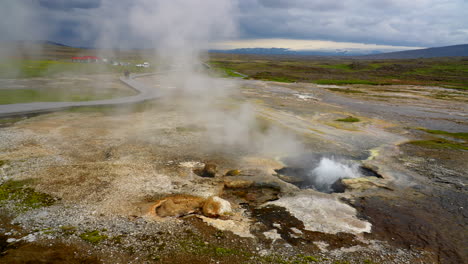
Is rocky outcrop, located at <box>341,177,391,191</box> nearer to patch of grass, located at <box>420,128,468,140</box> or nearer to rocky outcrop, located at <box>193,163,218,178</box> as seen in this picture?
rocky outcrop, located at <box>193,163,218,178</box>

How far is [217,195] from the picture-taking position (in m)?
11.9

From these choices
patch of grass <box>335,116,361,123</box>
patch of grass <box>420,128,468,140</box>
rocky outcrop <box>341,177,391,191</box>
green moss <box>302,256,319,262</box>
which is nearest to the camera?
green moss <box>302,256,319,262</box>

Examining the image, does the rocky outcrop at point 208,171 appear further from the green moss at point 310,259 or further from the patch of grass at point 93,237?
the green moss at point 310,259

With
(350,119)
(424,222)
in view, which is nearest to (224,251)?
(424,222)

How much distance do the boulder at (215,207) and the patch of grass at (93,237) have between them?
11.6 ft

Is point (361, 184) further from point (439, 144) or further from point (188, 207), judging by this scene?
point (439, 144)

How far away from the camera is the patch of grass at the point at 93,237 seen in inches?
334

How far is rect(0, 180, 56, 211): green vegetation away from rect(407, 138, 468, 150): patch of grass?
23.5m

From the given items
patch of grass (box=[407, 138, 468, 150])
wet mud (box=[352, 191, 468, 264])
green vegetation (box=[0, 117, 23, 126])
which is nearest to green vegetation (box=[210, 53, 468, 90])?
patch of grass (box=[407, 138, 468, 150])

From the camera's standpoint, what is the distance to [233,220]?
1007cm

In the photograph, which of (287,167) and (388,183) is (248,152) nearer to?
(287,167)

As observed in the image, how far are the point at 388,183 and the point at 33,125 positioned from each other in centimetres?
2359

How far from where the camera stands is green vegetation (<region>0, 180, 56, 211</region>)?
10.2 m

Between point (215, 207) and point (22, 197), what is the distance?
760 centimetres
